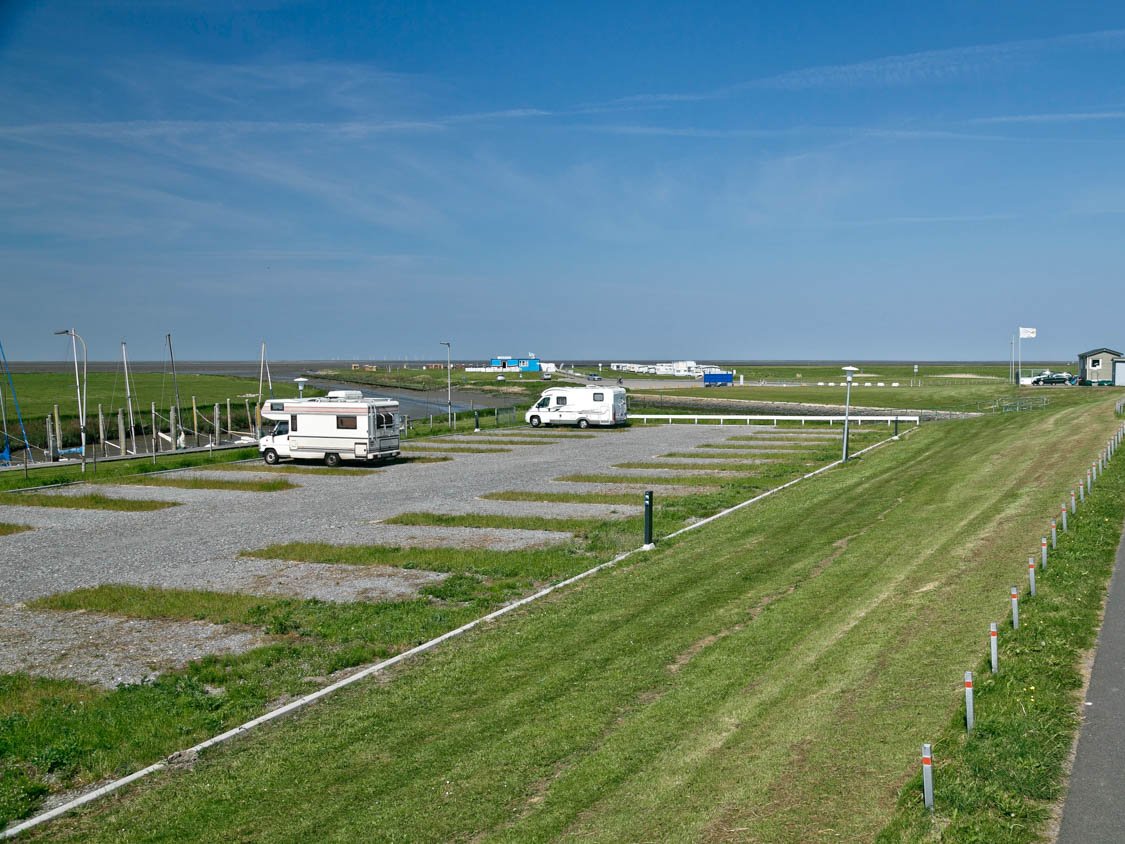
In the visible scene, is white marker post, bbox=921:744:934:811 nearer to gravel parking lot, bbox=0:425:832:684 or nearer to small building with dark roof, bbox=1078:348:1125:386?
gravel parking lot, bbox=0:425:832:684

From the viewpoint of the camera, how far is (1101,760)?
7.54 meters

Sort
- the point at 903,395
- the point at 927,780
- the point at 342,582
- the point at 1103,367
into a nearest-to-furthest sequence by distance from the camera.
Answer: the point at 927,780, the point at 342,582, the point at 1103,367, the point at 903,395

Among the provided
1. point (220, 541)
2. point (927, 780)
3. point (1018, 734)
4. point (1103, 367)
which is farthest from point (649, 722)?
point (1103, 367)

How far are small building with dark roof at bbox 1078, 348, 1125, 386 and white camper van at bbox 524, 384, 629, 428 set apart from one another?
129ft

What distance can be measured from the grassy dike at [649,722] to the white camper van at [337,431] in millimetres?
21346

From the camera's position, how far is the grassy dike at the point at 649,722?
7.57 m

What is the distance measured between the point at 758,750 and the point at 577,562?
10468 mm

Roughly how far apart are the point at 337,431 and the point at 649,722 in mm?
29378

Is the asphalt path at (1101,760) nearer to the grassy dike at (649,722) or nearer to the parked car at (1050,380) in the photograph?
the grassy dike at (649,722)

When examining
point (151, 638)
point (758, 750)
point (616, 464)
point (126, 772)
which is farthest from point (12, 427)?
point (758, 750)

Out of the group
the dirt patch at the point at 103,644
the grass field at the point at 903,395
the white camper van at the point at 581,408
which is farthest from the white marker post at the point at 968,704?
the grass field at the point at 903,395

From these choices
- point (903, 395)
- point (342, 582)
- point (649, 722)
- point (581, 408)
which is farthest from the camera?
point (903, 395)

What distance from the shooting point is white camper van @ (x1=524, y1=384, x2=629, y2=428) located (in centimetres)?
5319

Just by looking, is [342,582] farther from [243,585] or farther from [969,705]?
[969,705]
